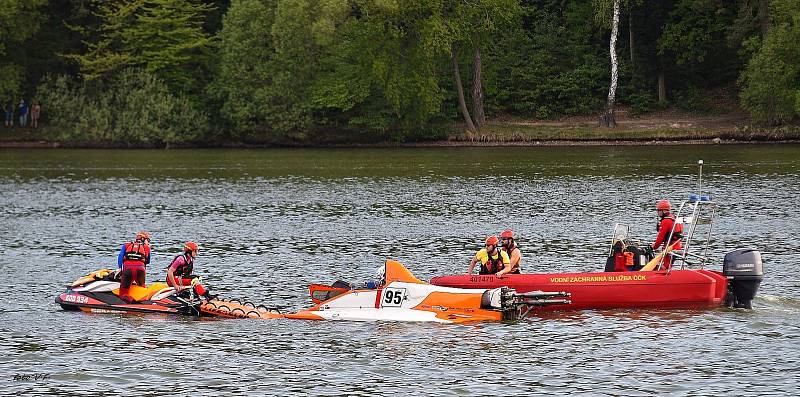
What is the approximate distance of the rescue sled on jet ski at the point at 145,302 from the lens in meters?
31.1

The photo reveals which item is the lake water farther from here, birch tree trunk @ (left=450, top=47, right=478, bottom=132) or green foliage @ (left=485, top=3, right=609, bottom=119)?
green foliage @ (left=485, top=3, right=609, bottom=119)

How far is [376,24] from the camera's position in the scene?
87.9 meters

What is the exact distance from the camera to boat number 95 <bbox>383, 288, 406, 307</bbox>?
99.9 feet

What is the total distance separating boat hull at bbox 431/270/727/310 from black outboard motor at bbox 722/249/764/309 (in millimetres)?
237

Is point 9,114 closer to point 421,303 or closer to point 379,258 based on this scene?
point 379,258

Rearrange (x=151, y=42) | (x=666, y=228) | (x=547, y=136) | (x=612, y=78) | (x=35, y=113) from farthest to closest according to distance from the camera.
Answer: (x=35, y=113), (x=151, y=42), (x=547, y=136), (x=612, y=78), (x=666, y=228)

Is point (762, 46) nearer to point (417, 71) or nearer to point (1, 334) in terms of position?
point (417, 71)

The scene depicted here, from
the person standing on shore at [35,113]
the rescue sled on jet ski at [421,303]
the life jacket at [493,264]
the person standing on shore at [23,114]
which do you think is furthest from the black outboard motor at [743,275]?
the person standing on shore at [23,114]

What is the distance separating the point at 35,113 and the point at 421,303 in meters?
77.8

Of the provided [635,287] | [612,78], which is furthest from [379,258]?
[612,78]

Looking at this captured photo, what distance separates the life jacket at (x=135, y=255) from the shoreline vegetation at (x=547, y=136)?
57.9 metres

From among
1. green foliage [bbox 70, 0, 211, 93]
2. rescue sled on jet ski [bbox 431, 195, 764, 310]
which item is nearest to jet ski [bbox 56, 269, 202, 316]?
rescue sled on jet ski [bbox 431, 195, 764, 310]

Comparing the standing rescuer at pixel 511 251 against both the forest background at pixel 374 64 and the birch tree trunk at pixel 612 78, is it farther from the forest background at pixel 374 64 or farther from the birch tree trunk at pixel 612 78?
the birch tree trunk at pixel 612 78

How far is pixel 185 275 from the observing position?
31719 mm
